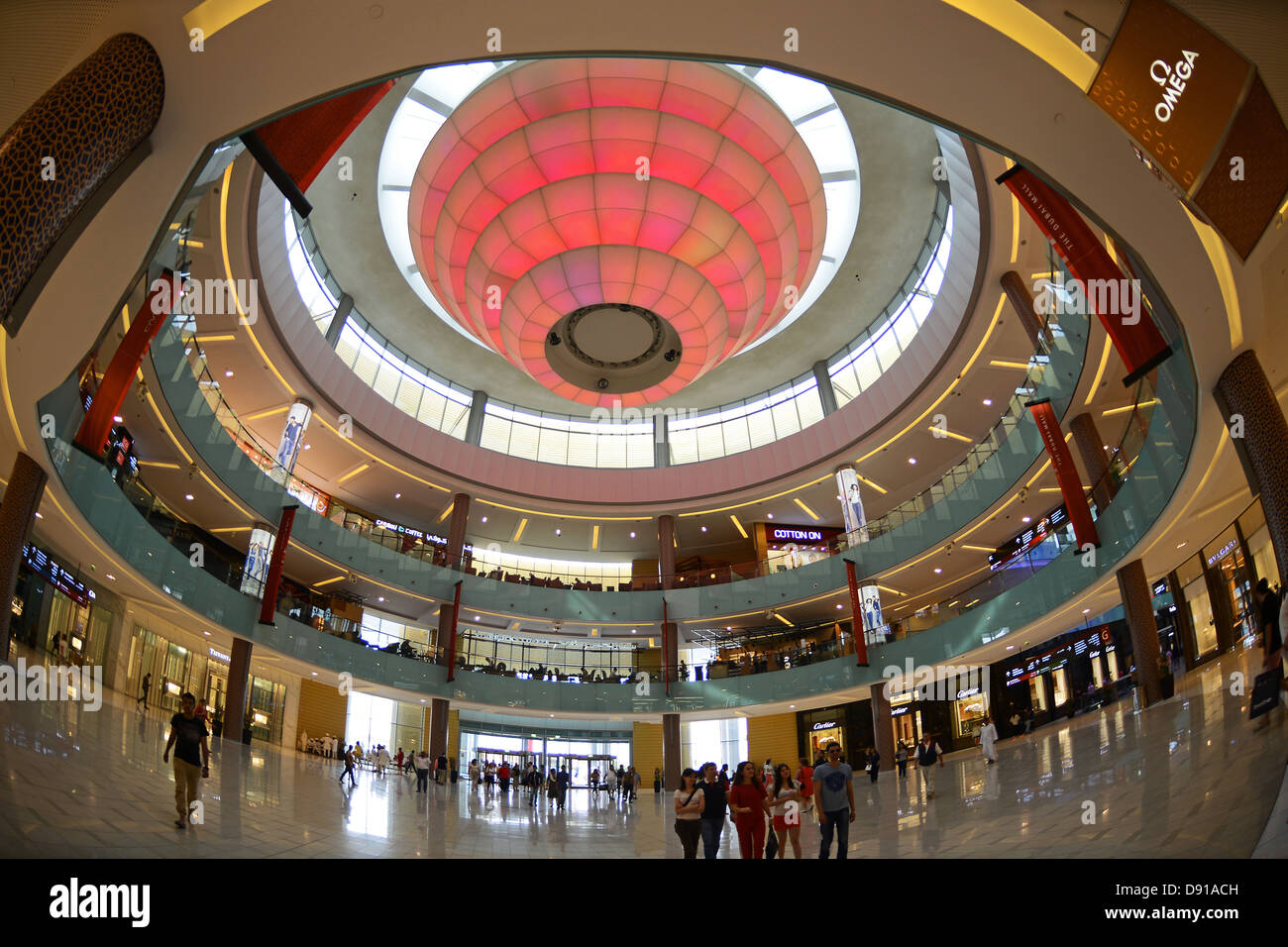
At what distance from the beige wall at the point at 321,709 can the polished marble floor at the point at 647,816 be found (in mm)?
15464

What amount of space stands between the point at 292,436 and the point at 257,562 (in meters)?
5.68

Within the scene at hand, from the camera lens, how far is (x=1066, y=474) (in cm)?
2058

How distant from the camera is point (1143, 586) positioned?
61.2ft

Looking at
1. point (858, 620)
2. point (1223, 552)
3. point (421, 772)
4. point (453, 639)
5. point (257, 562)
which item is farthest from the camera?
point (453, 639)

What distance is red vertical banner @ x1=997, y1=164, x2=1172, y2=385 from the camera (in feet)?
42.1

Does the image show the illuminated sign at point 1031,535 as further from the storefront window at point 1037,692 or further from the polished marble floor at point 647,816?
the polished marble floor at point 647,816

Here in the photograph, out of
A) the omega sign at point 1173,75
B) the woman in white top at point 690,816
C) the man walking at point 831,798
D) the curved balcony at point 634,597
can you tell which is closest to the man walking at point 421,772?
the curved balcony at point 634,597

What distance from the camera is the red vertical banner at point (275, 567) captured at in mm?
24922

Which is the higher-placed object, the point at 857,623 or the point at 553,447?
the point at 553,447

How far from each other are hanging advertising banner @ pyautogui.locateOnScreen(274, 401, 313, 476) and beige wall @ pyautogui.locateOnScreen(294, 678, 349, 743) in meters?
10.0

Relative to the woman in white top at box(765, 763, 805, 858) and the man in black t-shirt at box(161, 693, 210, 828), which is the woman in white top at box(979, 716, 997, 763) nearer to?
the woman in white top at box(765, 763, 805, 858)

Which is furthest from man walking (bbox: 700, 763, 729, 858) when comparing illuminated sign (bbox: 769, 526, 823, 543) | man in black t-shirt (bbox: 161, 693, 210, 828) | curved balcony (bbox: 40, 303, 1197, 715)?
illuminated sign (bbox: 769, 526, 823, 543)

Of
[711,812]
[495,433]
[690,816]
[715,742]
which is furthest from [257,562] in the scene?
[715,742]

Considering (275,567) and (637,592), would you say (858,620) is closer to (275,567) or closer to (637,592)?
(637,592)
